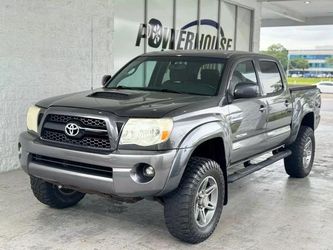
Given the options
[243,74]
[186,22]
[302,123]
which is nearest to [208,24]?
[186,22]

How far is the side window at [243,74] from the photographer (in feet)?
14.9

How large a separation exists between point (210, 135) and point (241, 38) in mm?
10163

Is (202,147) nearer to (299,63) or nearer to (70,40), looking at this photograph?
(70,40)

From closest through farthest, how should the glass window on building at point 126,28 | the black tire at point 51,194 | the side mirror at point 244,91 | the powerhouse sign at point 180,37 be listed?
the side mirror at point 244,91
the black tire at point 51,194
the glass window on building at point 126,28
the powerhouse sign at point 180,37

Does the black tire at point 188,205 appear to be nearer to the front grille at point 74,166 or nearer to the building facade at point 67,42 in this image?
the front grille at point 74,166

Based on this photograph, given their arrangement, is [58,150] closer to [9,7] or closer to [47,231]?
[47,231]

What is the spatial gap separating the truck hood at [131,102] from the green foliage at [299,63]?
32777mm

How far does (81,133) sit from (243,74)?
82.7 inches

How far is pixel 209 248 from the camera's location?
3.76 metres

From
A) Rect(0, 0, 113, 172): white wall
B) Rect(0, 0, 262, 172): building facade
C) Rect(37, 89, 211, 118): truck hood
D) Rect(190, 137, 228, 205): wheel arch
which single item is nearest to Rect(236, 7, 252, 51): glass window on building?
Rect(0, 0, 262, 172): building facade

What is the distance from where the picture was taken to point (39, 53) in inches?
257

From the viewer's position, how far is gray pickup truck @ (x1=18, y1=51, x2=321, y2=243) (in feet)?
11.3

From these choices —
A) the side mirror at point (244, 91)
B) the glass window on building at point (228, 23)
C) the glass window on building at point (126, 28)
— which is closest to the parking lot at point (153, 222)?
the side mirror at point (244, 91)

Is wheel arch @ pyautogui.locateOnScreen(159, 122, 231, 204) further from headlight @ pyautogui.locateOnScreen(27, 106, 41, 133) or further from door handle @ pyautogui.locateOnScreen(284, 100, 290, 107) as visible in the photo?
door handle @ pyautogui.locateOnScreen(284, 100, 290, 107)
